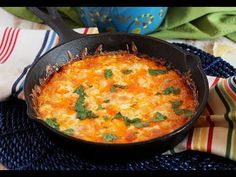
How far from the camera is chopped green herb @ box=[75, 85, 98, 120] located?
154 centimetres

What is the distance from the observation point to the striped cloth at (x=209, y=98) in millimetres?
1493

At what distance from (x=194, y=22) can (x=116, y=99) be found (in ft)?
2.91

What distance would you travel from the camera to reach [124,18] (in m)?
2.20

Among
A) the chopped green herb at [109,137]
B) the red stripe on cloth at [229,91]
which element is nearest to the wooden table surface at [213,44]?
the red stripe on cloth at [229,91]

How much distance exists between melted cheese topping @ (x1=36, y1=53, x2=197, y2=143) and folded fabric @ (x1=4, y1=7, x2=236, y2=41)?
0.51 meters

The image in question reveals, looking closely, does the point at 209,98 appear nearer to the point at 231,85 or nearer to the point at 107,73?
the point at 231,85

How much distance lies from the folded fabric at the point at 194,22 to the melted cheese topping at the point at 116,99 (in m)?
0.51

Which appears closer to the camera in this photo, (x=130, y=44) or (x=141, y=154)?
(x=141, y=154)

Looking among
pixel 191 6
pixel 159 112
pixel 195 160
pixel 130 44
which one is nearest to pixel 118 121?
pixel 159 112

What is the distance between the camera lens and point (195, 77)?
5.37 feet

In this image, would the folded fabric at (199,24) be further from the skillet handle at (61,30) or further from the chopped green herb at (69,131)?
the chopped green herb at (69,131)

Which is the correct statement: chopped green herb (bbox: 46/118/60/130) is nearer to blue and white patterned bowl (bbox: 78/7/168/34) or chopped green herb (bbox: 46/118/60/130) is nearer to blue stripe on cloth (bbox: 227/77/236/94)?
blue stripe on cloth (bbox: 227/77/236/94)

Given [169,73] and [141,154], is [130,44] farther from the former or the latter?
[141,154]

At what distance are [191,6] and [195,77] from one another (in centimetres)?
76
